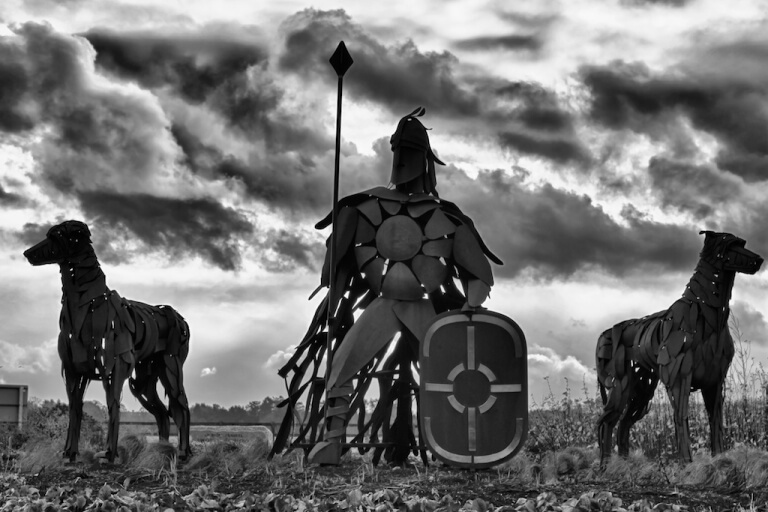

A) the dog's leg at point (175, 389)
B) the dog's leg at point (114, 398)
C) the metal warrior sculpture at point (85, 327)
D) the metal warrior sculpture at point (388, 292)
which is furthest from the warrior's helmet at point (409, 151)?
the dog's leg at point (175, 389)

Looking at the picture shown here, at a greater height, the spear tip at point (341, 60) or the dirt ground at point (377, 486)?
the spear tip at point (341, 60)

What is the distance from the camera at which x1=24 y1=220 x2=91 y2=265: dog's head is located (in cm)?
917

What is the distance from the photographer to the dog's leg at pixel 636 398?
10.2 m

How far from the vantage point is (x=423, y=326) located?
8.34 m

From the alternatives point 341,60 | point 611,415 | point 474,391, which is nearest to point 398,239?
point 341,60

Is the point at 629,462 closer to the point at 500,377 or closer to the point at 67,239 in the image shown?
the point at 500,377

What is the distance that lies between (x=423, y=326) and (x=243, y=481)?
90.3 inches

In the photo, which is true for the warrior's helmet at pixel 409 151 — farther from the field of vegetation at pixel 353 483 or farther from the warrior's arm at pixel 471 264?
the field of vegetation at pixel 353 483

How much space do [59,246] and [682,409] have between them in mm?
6204

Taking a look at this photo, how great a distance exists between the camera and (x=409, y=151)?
902 centimetres

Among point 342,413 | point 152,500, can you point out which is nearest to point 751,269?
point 342,413

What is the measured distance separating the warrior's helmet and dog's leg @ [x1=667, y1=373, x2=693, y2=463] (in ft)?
10.2

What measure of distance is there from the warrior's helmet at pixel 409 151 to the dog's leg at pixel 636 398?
128 inches

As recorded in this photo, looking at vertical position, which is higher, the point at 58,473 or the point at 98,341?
the point at 98,341
